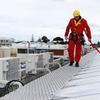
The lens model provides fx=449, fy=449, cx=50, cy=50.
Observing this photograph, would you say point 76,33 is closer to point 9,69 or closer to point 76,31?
point 76,31

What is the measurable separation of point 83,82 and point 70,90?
71 cm

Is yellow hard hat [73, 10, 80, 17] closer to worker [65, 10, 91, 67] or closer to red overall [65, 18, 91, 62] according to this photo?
worker [65, 10, 91, 67]

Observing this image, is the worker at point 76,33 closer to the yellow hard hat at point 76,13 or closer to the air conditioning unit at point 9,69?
the yellow hard hat at point 76,13

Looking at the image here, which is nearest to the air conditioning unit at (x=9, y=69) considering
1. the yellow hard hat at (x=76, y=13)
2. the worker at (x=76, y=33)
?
the worker at (x=76, y=33)

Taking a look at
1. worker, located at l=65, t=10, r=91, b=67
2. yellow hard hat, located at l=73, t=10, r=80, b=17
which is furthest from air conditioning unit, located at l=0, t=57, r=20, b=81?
yellow hard hat, located at l=73, t=10, r=80, b=17

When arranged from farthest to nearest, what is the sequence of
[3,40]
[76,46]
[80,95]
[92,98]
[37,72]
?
[3,40] → [37,72] → [76,46] → [80,95] → [92,98]

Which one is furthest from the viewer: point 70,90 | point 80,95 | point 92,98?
point 70,90

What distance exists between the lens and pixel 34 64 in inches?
768

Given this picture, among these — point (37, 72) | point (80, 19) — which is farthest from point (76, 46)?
point (37, 72)

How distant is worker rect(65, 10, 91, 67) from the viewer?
12.7 m

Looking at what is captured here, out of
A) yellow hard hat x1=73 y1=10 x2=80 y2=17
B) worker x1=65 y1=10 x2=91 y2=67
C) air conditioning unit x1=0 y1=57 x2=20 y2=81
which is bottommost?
air conditioning unit x1=0 y1=57 x2=20 y2=81

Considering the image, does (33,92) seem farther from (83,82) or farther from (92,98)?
(92,98)

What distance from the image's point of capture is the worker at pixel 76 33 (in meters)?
12.7

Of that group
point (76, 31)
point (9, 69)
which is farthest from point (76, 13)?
point (9, 69)
